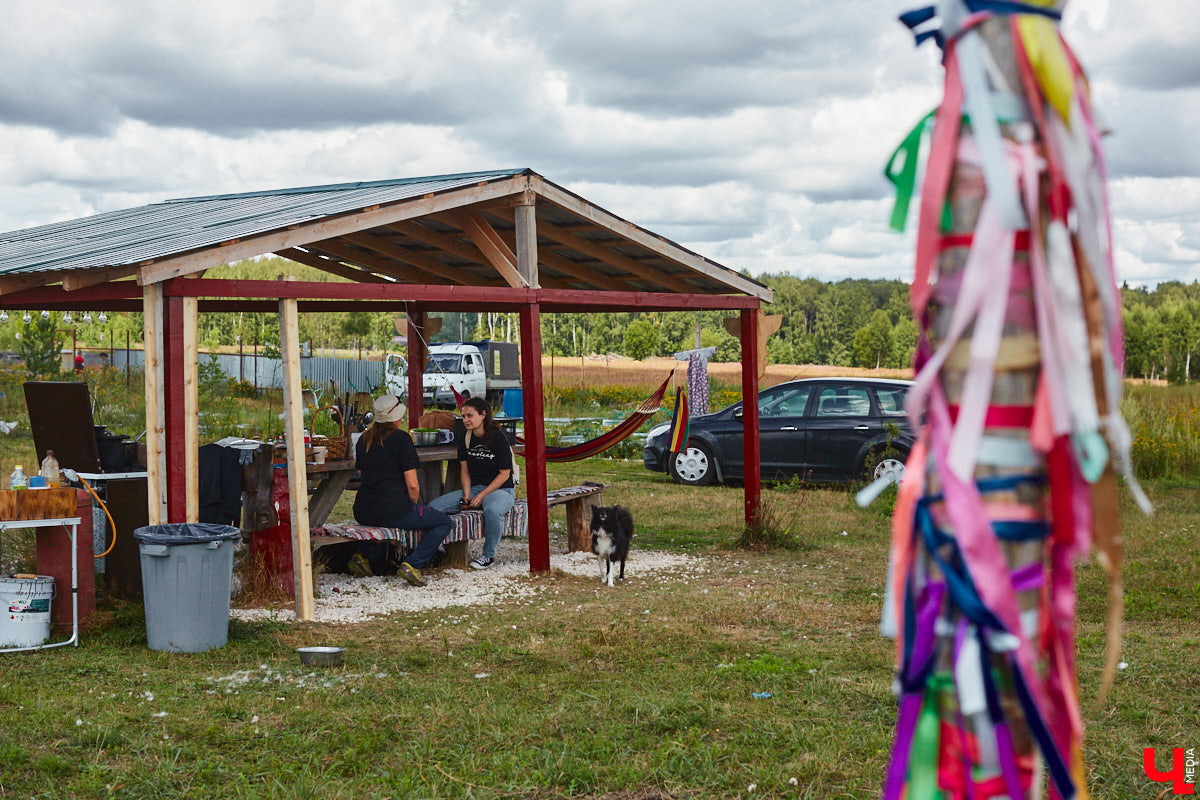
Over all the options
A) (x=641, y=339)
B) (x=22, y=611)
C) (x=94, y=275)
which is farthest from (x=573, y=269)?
(x=641, y=339)

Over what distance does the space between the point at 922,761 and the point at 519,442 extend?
36.3 feet

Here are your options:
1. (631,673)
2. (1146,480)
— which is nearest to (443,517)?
(631,673)

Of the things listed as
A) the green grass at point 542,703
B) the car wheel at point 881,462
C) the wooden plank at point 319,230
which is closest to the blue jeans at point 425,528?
the green grass at point 542,703

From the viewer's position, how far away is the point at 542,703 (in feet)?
16.9

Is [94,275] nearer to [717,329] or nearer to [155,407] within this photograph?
[155,407]

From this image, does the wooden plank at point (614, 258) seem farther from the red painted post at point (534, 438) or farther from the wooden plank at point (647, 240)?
the red painted post at point (534, 438)

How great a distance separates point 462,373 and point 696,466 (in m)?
16.5

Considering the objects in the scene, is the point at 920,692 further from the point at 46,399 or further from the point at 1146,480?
the point at 1146,480

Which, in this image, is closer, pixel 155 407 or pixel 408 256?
pixel 155 407

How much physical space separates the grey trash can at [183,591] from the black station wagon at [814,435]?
7864mm

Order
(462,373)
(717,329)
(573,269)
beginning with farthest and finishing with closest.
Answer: (717,329) → (462,373) → (573,269)

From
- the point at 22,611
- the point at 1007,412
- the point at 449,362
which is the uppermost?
the point at 449,362

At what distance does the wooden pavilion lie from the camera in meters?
6.79

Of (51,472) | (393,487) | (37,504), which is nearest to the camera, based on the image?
(37,504)
